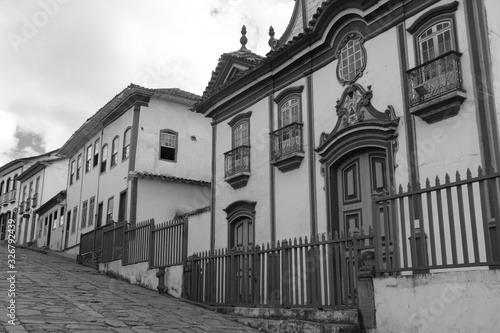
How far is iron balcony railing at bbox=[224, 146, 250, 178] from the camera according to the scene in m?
14.8

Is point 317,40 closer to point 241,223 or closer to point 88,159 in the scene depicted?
point 241,223

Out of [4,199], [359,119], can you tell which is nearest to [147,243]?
[359,119]

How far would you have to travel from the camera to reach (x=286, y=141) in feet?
43.5

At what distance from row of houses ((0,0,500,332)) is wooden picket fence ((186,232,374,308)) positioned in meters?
0.03

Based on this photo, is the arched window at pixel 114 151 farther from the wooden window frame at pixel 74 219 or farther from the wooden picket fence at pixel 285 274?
the wooden picket fence at pixel 285 274

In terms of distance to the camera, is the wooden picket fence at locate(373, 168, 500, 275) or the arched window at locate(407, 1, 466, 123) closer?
the wooden picket fence at locate(373, 168, 500, 275)

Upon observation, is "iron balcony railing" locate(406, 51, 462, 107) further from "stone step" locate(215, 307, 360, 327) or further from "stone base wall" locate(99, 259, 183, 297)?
"stone base wall" locate(99, 259, 183, 297)

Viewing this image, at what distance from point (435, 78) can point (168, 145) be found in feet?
50.9

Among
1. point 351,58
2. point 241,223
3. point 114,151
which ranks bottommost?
point 241,223

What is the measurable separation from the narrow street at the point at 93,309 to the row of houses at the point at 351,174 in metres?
0.87

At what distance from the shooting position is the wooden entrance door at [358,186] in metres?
11.1

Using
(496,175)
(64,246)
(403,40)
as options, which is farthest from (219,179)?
(64,246)

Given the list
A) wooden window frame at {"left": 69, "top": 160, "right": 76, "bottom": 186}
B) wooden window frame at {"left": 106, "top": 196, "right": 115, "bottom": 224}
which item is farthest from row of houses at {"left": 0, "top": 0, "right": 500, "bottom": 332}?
wooden window frame at {"left": 69, "top": 160, "right": 76, "bottom": 186}

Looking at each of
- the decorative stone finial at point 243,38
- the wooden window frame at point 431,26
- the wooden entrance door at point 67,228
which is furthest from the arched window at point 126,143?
the wooden window frame at point 431,26
